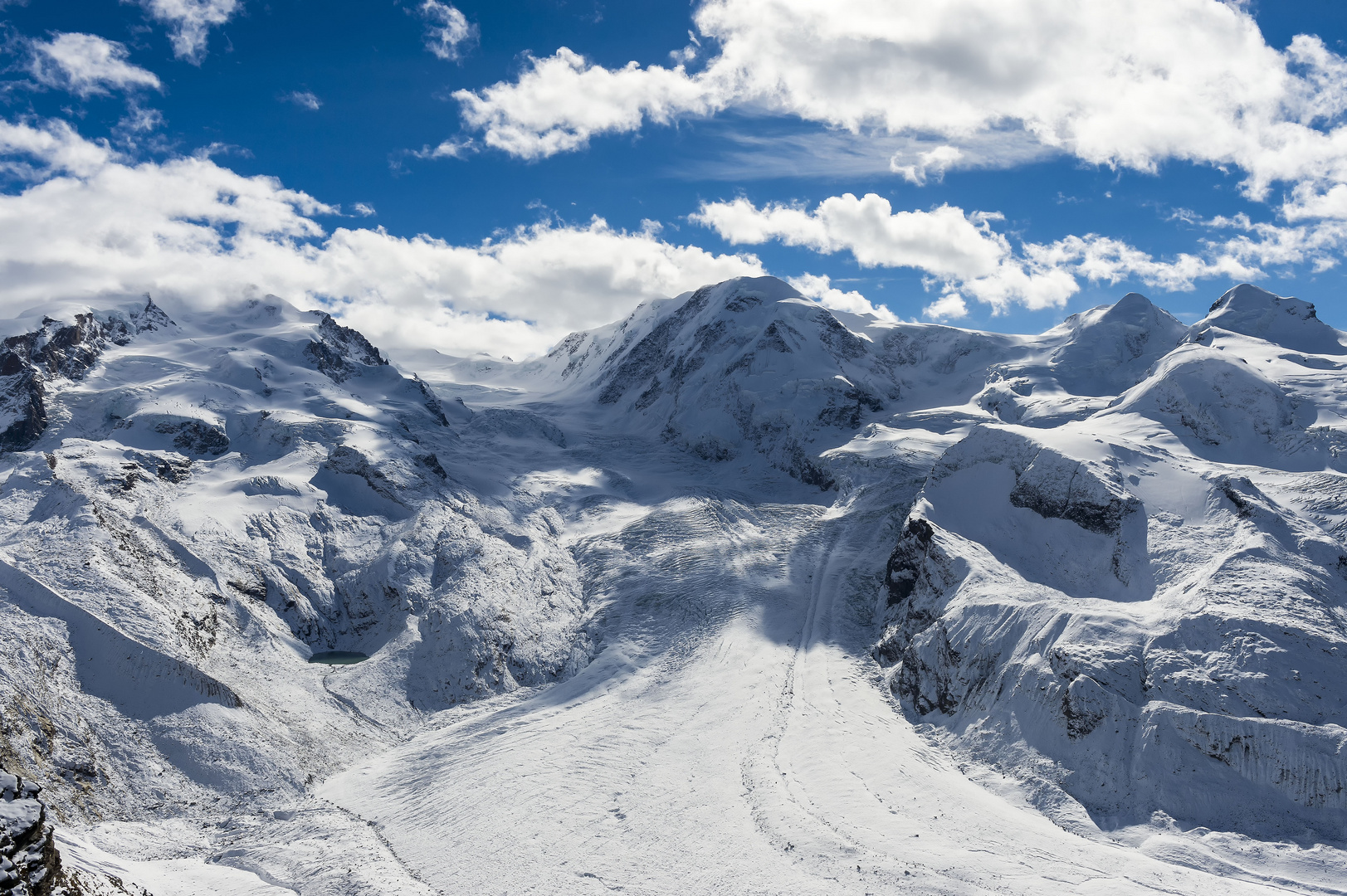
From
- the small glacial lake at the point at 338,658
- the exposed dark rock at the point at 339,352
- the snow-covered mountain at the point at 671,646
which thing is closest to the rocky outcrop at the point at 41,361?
the snow-covered mountain at the point at 671,646

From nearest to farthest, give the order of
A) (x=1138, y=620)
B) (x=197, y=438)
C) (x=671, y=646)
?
(x=1138, y=620), (x=671, y=646), (x=197, y=438)

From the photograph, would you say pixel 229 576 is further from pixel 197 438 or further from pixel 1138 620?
pixel 1138 620

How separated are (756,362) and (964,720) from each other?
9165 cm

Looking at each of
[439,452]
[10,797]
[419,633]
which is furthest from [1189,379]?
[10,797]

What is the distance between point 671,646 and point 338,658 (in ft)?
91.1

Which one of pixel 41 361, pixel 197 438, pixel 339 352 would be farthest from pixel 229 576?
pixel 339 352

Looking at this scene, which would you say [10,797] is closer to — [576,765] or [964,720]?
[576,765]

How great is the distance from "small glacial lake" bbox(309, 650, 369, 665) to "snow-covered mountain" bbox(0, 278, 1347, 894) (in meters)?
0.93

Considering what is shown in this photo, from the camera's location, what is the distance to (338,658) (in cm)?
6725

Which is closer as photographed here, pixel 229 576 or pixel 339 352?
pixel 229 576

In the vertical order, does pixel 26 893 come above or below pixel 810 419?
below

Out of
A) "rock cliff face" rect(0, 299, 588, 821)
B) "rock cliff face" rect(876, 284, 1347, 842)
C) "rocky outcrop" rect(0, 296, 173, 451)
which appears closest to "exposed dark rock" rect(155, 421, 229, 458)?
"rock cliff face" rect(0, 299, 588, 821)

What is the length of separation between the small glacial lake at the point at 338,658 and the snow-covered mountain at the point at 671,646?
0.93m

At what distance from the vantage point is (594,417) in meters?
158
